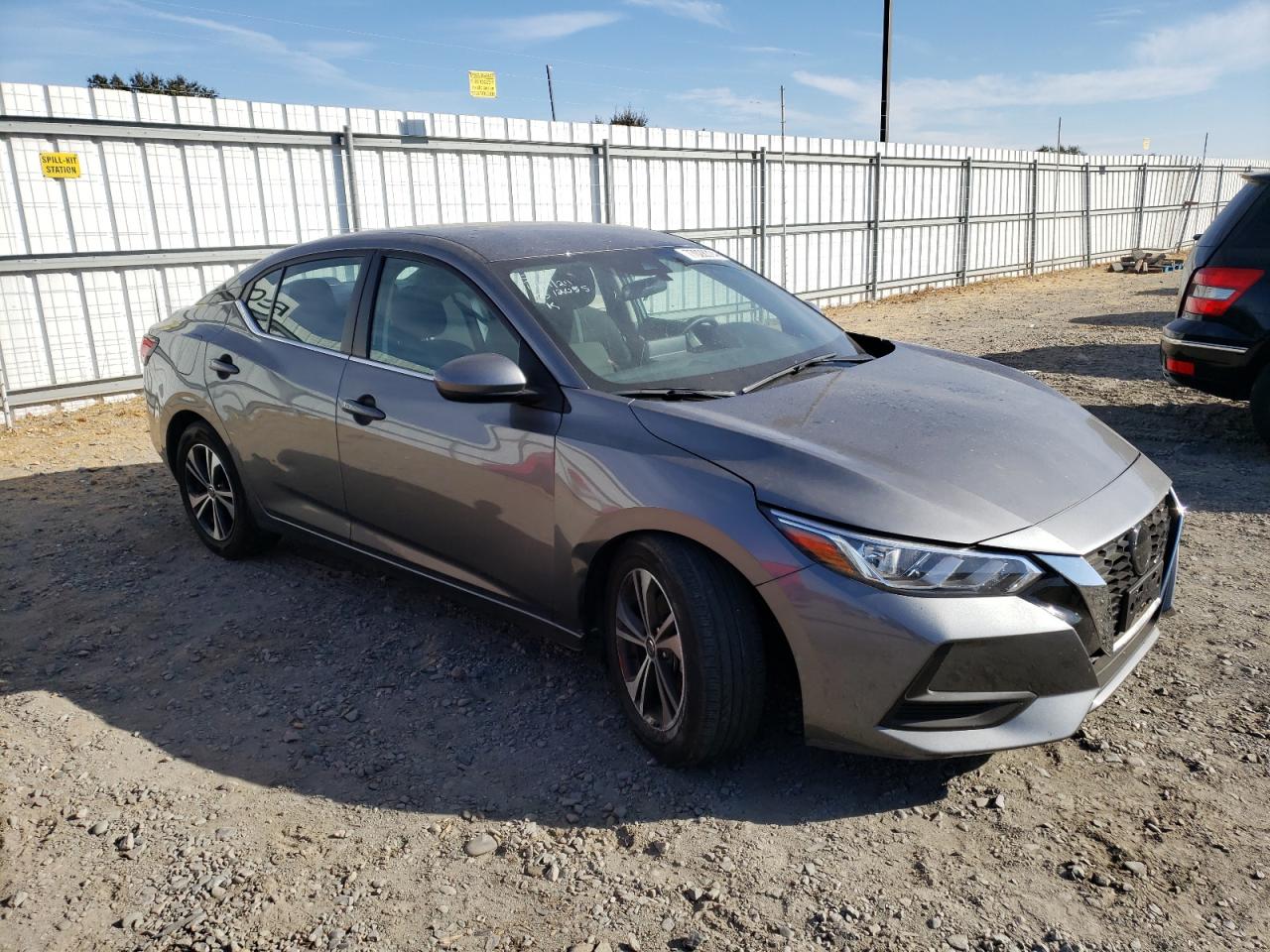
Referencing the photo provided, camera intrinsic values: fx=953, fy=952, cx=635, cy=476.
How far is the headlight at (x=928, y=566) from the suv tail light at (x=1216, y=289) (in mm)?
4748

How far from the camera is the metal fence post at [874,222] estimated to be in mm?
17594

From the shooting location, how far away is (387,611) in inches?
170

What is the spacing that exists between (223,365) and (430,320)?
147cm

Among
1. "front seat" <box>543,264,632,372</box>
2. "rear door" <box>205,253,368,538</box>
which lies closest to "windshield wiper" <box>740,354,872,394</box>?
"front seat" <box>543,264,632,372</box>

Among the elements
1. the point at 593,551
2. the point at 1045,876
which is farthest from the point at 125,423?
the point at 1045,876

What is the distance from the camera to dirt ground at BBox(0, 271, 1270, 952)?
95.3 inches

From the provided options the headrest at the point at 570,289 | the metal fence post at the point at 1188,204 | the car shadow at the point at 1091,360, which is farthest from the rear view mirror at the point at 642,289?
the metal fence post at the point at 1188,204

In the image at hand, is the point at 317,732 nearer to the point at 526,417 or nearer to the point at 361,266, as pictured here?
the point at 526,417

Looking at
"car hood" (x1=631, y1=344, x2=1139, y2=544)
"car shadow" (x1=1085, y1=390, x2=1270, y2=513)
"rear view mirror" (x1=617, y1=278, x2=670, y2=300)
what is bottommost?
"car shadow" (x1=1085, y1=390, x2=1270, y2=513)

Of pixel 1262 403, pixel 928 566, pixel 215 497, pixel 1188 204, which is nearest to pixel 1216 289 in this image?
pixel 1262 403

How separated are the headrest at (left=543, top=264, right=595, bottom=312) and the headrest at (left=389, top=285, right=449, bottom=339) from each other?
1.46 feet

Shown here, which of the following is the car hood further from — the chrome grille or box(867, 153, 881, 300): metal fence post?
box(867, 153, 881, 300): metal fence post

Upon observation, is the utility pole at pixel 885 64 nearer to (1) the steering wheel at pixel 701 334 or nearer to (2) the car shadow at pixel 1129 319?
(2) the car shadow at pixel 1129 319

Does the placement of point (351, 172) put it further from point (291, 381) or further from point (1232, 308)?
point (1232, 308)
